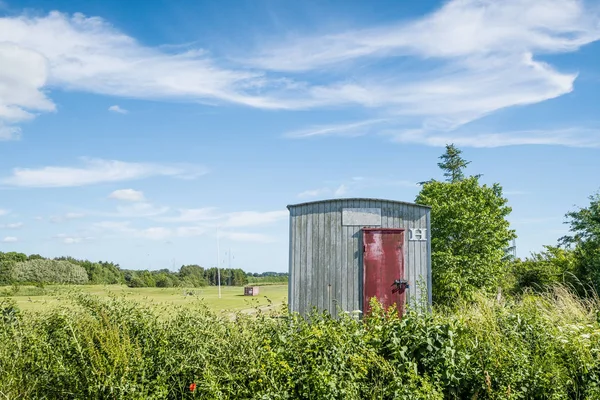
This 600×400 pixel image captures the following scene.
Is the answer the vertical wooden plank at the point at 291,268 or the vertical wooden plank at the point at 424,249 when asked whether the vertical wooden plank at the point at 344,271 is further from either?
the vertical wooden plank at the point at 424,249

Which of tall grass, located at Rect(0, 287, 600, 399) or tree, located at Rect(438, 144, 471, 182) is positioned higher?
tree, located at Rect(438, 144, 471, 182)

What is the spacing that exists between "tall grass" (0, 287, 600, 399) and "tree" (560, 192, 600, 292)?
8718 millimetres

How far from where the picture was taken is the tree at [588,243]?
46.9 feet

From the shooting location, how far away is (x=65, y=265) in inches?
791

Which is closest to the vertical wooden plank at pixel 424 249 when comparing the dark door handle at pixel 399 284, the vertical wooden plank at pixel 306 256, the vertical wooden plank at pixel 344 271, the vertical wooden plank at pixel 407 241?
the vertical wooden plank at pixel 407 241

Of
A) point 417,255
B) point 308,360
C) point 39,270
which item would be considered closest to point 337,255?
point 417,255

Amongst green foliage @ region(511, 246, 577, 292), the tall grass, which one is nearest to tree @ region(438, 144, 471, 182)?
green foliage @ region(511, 246, 577, 292)

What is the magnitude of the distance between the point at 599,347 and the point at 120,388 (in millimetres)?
5294

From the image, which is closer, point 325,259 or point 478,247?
point 325,259

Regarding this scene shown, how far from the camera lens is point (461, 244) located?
54.0 feet

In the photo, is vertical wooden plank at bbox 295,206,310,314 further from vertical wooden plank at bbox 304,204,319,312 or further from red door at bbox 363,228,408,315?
red door at bbox 363,228,408,315

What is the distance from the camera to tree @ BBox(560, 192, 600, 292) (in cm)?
1429

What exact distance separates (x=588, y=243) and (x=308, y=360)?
14.0 m

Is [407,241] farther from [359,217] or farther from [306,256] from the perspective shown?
[306,256]
